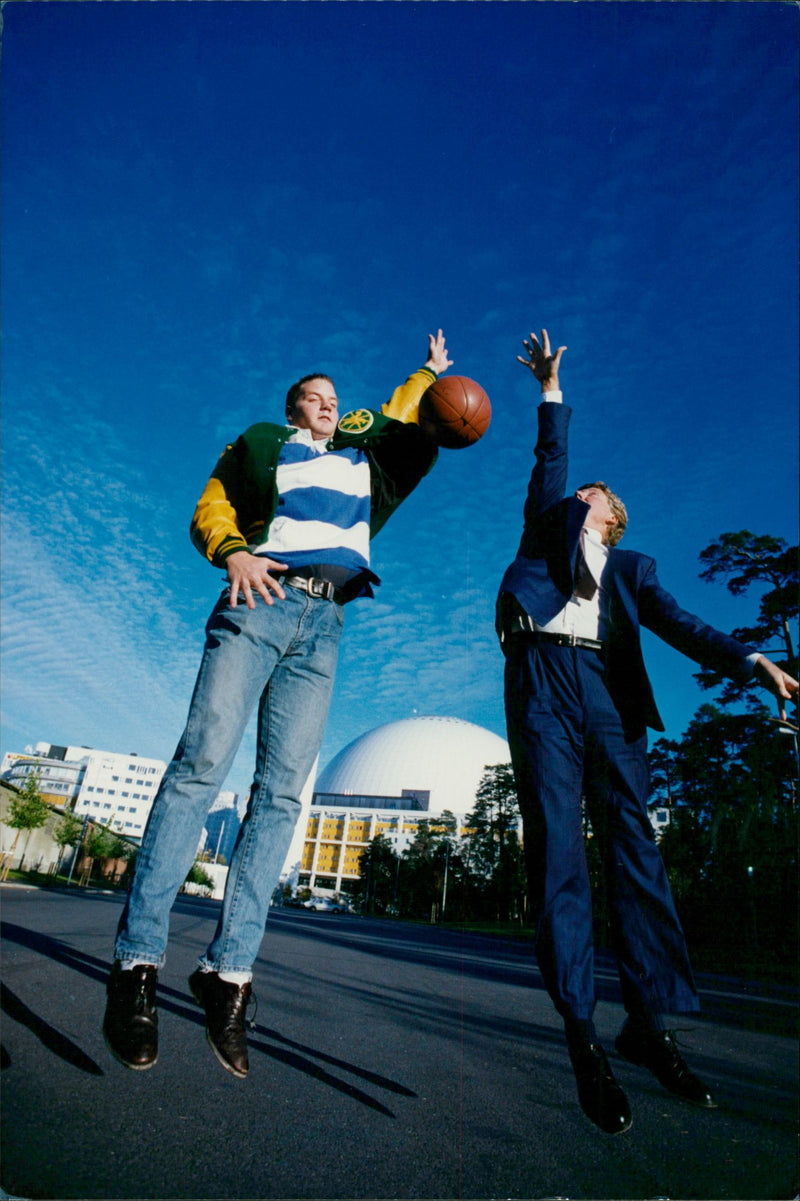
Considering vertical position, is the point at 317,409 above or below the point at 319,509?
above

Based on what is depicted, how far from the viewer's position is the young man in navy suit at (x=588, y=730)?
240 cm

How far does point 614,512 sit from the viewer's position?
10.8 feet

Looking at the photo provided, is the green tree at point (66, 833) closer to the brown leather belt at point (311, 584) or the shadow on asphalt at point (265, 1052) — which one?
the shadow on asphalt at point (265, 1052)

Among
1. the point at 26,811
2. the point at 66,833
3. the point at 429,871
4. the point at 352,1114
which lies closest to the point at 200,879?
the point at 429,871

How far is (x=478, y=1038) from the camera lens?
535 centimetres

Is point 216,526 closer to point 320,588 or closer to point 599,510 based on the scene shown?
point 320,588

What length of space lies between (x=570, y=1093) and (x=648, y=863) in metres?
2.23

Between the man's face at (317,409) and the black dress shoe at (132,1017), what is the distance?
2.37 m

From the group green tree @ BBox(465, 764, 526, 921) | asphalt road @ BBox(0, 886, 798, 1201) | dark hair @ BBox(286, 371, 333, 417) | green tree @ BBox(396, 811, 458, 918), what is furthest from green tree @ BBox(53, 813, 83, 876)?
dark hair @ BBox(286, 371, 333, 417)

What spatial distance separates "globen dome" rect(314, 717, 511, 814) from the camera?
3935 inches

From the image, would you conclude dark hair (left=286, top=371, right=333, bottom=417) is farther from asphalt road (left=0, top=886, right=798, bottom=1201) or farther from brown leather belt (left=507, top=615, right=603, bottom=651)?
asphalt road (left=0, top=886, right=798, bottom=1201)

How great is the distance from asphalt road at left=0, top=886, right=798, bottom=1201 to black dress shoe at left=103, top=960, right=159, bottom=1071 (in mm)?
367

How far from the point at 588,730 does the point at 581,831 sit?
41 cm

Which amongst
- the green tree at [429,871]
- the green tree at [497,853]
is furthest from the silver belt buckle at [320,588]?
the green tree at [429,871]
